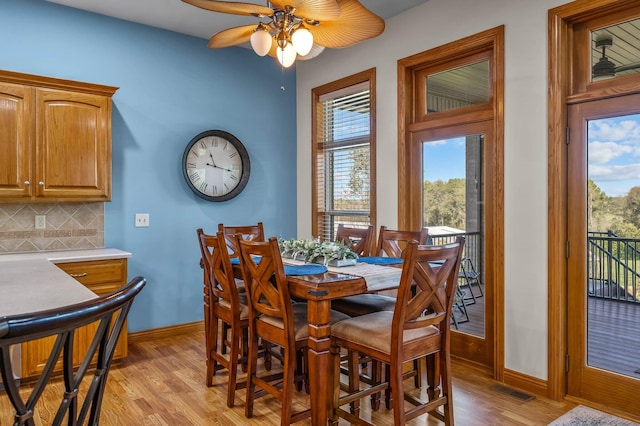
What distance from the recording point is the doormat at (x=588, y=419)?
2480 mm

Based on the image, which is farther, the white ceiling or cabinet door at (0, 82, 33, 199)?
the white ceiling

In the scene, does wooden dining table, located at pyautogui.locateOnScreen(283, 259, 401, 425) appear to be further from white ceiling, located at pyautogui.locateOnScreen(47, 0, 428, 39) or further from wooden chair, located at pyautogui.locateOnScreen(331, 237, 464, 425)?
white ceiling, located at pyautogui.locateOnScreen(47, 0, 428, 39)

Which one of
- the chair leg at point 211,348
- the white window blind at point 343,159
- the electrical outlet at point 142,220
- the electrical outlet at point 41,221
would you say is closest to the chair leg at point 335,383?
the chair leg at point 211,348

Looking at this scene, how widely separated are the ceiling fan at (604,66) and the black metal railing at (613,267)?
97 cm

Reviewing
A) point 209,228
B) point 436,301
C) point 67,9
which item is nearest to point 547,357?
point 436,301

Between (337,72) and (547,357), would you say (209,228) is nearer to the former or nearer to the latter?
(337,72)

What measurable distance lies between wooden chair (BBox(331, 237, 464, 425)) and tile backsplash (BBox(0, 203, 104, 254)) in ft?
8.75

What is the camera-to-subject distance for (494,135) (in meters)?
3.23

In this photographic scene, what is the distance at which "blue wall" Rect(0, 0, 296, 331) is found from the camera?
12.3 feet

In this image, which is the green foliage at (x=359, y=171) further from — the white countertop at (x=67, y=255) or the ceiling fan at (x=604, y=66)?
the white countertop at (x=67, y=255)

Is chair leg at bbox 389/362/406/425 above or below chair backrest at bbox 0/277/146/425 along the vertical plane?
below

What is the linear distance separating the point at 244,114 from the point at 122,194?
1.54 m

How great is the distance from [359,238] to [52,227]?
2.61 m

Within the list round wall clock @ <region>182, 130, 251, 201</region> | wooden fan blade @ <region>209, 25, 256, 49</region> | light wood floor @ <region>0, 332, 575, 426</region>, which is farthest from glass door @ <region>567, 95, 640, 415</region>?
round wall clock @ <region>182, 130, 251, 201</region>
